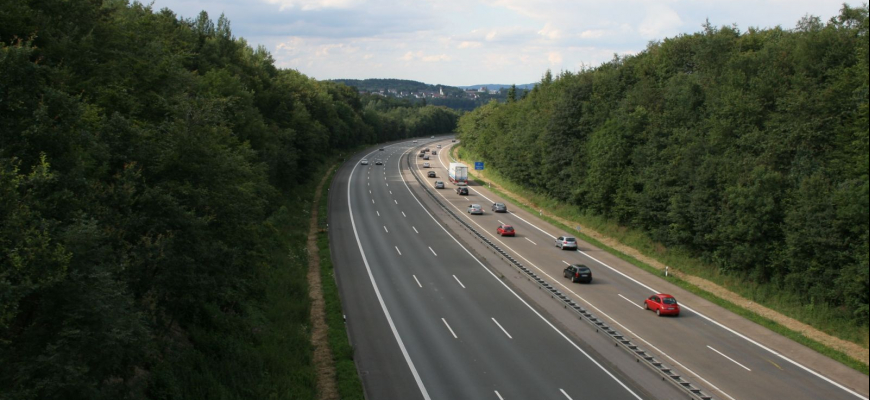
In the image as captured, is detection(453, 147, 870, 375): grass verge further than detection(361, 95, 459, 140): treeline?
No

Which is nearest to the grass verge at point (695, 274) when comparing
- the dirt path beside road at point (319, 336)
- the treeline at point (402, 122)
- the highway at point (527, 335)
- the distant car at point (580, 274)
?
the highway at point (527, 335)

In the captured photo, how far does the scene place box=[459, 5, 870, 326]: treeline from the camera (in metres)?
27.6

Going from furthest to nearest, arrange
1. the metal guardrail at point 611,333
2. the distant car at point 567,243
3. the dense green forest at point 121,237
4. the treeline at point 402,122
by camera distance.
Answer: the treeline at point 402,122 < the distant car at point 567,243 < the metal guardrail at point 611,333 < the dense green forest at point 121,237

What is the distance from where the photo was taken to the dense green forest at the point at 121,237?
11.3m

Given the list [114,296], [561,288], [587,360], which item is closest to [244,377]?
[114,296]

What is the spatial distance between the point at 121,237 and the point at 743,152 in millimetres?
30953

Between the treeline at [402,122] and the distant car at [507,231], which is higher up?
the treeline at [402,122]

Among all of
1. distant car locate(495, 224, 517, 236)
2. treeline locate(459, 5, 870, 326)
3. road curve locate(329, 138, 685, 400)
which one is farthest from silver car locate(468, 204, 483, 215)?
road curve locate(329, 138, 685, 400)

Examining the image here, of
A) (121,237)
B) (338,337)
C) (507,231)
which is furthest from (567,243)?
(121,237)

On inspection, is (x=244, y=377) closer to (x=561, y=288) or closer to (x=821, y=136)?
(x=561, y=288)

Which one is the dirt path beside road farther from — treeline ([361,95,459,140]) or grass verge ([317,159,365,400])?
treeline ([361,95,459,140])

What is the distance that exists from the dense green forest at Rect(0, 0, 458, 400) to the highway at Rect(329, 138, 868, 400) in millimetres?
3791

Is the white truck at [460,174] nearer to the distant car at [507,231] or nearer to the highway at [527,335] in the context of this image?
the distant car at [507,231]

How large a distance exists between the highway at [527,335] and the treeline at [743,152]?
3.69 m
